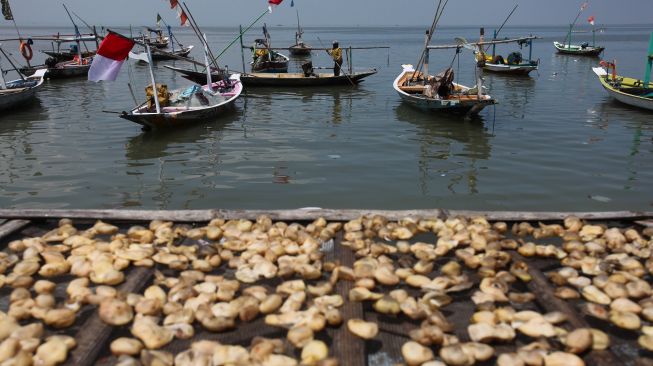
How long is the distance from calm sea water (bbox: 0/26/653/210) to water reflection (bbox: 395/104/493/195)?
4cm

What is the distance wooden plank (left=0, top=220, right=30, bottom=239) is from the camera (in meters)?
4.62

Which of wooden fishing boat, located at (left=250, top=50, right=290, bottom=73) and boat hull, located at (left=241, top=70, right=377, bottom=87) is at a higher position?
wooden fishing boat, located at (left=250, top=50, right=290, bottom=73)

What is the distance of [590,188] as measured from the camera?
945cm

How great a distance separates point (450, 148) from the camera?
494 inches

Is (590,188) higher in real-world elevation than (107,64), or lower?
lower

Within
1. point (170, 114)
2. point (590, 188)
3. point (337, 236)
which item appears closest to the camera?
point (337, 236)

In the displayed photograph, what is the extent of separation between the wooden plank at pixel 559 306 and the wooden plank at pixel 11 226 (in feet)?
16.4

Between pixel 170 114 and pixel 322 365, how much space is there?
11.6 meters

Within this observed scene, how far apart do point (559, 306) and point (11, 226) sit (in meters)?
5.25

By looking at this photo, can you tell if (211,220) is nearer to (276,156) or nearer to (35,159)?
(276,156)

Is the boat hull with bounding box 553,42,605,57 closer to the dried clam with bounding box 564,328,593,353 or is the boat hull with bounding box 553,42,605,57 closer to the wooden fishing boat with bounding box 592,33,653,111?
the wooden fishing boat with bounding box 592,33,653,111

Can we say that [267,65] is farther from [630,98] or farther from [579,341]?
[579,341]

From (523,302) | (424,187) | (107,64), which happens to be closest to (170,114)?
(107,64)

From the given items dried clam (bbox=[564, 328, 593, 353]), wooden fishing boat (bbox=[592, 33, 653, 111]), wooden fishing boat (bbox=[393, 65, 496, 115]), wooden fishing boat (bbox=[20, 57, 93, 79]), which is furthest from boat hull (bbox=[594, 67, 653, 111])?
wooden fishing boat (bbox=[20, 57, 93, 79])
